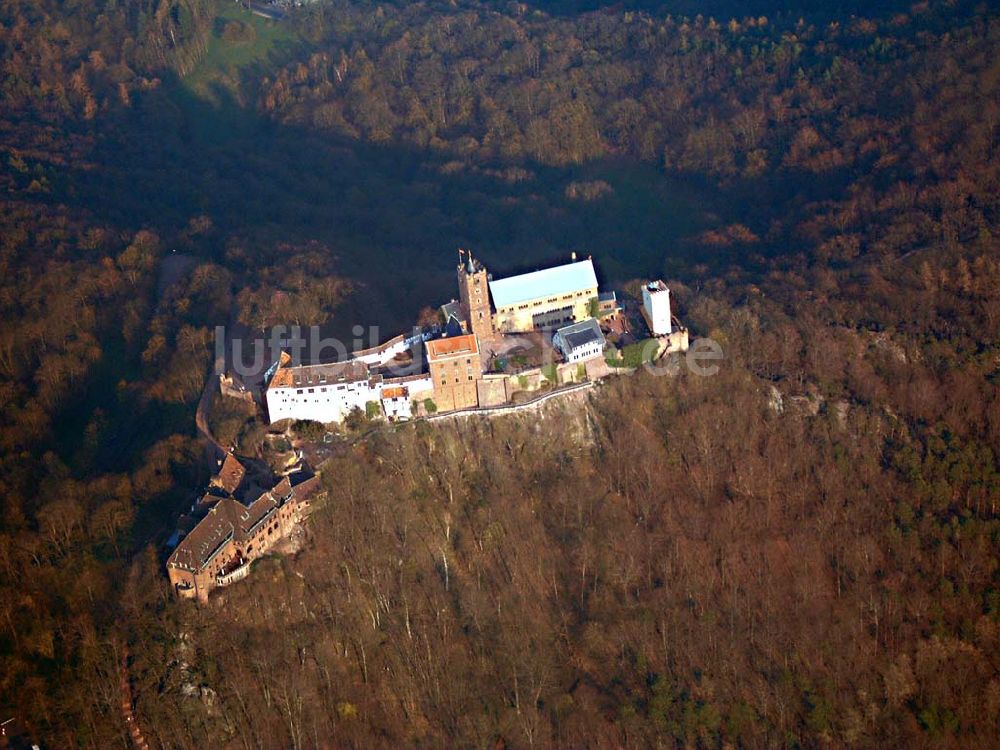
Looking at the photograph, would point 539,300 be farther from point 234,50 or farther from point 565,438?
point 234,50

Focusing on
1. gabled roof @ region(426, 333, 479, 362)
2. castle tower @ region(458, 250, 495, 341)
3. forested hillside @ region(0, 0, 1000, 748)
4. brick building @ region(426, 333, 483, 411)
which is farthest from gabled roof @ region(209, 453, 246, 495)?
castle tower @ region(458, 250, 495, 341)

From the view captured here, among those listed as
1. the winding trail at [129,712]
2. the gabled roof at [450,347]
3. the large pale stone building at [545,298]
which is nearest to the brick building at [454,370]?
the gabled roof at [450,347]

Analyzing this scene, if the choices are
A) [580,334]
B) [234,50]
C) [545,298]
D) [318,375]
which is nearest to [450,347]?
[318,375]

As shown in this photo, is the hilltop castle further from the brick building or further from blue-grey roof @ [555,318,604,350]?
the brick building

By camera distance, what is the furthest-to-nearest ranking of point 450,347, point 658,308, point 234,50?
point 234,50 < point 658,308 < point 450,347

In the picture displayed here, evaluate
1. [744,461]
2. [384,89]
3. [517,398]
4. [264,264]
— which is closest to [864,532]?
[744,461]

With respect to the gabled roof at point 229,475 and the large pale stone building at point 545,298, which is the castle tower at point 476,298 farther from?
the gabled roof at point 229,475

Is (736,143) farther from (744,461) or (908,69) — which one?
(744,461)
